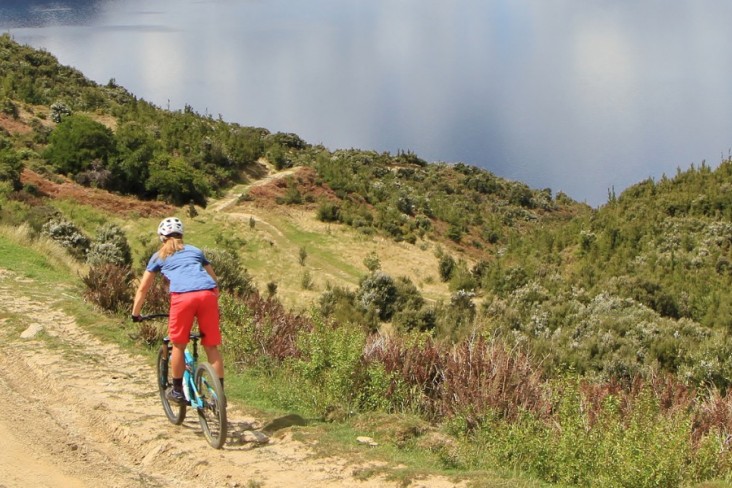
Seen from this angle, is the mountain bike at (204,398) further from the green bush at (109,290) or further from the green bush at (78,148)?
the green bush at (78,148)

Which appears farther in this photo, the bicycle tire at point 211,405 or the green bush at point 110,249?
the green bush at point 110,249

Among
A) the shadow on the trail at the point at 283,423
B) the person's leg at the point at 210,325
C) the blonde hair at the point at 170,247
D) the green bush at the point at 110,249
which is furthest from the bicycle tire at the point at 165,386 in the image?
the green bush at the point at 110,249

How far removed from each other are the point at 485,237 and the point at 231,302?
28244 millimetres

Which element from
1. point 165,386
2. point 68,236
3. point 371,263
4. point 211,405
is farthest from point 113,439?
point 371,263

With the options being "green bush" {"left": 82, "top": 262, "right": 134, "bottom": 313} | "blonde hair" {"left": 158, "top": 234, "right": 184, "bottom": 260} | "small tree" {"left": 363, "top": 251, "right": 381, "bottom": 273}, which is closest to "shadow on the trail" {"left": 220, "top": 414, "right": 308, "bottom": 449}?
"blonde hair" {"left": 158, "top": 234, "right": 184, "bottom": 260}

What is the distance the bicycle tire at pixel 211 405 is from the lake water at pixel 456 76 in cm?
4060

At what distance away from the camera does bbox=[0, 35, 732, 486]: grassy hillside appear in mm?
6205

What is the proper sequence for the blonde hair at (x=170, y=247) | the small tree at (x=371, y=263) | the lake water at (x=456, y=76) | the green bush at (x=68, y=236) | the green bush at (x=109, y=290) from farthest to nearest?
the lake water at (x=456, y=76) < the small tree at (x=371, y=263) < the green bush at (x=68, y=236) < the green bush at (x=109, y=290) < the blonde hair at (x=170, y=247)

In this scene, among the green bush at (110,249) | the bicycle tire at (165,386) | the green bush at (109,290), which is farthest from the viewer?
the green bush at (110,249)

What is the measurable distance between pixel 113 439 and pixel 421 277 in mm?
20557

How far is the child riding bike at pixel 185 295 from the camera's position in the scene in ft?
18.2

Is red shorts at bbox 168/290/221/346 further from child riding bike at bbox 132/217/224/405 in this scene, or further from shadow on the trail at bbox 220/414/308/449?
shadow on the trail at bbox 220/414/308/449

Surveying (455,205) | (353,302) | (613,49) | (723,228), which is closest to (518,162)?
(455,205)

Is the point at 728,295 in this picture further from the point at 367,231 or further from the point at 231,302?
the point at 367,231
